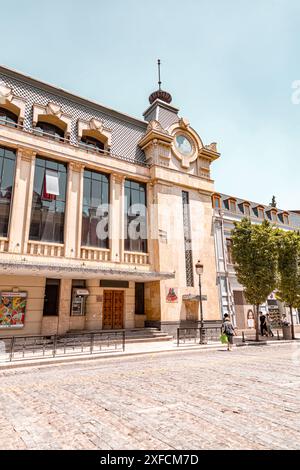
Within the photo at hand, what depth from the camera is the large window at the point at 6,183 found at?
54.6 ft

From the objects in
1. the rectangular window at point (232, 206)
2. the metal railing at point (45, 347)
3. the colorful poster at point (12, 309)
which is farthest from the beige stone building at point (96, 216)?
the rectangular window at point (232, 206)

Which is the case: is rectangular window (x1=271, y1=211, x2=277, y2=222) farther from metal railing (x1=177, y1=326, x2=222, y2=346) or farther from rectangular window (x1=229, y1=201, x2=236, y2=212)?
metal railing (x1=177, y1=326, x2=222, y2=346)

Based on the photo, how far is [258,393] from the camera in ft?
19.5

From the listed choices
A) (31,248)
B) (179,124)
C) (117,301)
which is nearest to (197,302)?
(117,301)

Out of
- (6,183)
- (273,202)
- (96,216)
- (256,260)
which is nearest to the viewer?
(6,183)

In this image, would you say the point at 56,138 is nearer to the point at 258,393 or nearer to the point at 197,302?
the point at 197,302

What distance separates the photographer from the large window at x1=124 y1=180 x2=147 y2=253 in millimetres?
21156

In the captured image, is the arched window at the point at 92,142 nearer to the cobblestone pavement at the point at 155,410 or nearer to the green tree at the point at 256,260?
the green tree at the point at 256,260

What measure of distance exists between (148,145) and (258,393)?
2072 cm

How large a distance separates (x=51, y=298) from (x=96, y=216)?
6.14 meters

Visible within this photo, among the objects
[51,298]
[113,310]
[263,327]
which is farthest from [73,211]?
[263,327]

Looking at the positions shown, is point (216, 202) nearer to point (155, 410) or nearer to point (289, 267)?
point (289, 267)

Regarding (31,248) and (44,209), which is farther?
(44,209)

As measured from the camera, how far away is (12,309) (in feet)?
53.0
